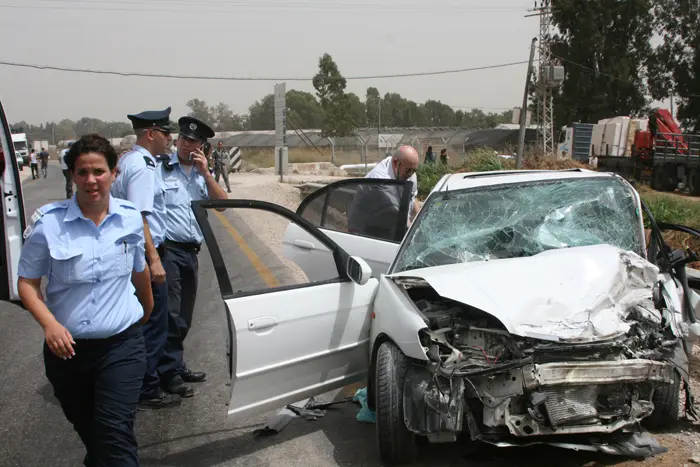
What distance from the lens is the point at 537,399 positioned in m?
3.30

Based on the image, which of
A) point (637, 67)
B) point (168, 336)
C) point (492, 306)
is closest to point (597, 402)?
point (492, 306)

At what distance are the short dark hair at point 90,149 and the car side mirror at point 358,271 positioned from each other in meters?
1.52

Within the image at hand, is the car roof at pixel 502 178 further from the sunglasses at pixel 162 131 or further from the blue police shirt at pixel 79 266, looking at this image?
the blue police shirt at pixel 79 266

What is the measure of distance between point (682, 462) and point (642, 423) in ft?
1.53

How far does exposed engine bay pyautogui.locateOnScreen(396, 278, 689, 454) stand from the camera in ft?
10.9

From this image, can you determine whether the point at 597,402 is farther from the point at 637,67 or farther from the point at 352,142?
the point at 637,67

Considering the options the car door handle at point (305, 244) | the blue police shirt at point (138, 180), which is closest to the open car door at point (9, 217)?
the blue police shirt at point (138, 180)

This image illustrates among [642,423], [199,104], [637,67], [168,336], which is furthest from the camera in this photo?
[199,104]

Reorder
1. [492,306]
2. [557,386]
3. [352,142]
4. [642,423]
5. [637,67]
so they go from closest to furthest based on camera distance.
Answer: [557,386] → [492,306] → [642,423] → [352,142] → [637,67]

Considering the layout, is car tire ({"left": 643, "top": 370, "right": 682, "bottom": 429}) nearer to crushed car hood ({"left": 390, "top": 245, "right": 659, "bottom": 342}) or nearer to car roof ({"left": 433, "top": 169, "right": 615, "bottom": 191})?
crushed car hood ({"left": 390, "top": 245, "right": 659, "bottom": 342})

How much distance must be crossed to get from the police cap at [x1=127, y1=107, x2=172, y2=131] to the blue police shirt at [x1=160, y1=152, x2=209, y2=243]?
0.32 metres

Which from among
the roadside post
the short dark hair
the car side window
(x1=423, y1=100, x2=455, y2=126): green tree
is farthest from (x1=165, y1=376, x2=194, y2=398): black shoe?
(x1=423, y1=100, x2=455, y2=126): green tree

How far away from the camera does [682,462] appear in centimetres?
369

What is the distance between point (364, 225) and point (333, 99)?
58.3 m
